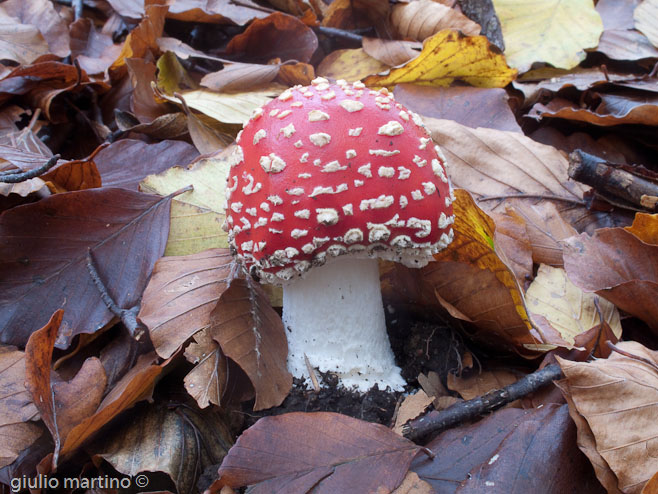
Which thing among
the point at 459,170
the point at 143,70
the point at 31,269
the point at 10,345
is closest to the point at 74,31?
the point at 143,70

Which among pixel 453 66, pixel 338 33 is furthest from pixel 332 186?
pixel 338 33

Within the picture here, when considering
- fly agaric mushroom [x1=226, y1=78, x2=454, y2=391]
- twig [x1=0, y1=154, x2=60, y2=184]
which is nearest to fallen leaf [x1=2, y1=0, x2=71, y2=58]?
twig [x1=0, y1=154, x2=60, y2=184]

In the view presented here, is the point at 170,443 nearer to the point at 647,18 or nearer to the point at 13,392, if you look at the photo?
the point at 13,392

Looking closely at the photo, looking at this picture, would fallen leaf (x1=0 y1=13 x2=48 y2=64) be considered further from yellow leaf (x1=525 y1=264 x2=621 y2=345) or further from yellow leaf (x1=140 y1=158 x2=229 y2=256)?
yellow leaf (x1=525 y1=264 x2=621 y2=345)

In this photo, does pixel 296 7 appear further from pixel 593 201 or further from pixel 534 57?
pixel 593 201

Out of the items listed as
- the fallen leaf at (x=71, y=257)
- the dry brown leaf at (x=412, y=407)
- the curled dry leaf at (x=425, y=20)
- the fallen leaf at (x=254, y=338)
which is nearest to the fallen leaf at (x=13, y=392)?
the fallen leaf at (x=71, y=257)

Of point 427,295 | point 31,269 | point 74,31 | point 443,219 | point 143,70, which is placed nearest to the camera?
point 443,219
